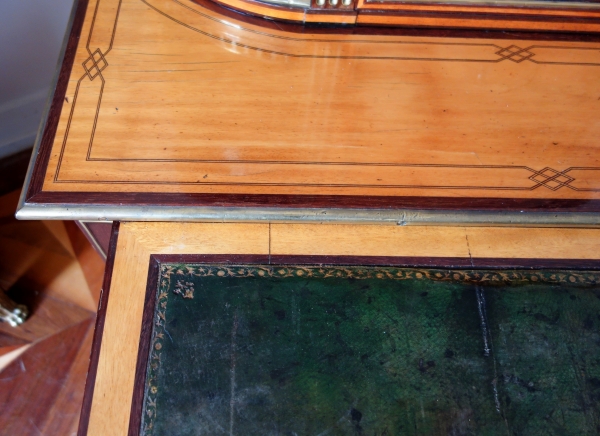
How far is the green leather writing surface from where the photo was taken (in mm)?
797

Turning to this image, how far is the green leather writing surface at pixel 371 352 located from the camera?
2.61ft

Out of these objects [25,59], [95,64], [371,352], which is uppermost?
[25,59]

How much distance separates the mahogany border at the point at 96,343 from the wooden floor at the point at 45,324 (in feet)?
1.84

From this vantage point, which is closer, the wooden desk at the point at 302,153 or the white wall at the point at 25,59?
the wooden desk at the point at 302,153

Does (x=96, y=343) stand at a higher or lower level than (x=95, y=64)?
lower

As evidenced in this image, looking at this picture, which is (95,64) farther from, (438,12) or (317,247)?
(438,12)

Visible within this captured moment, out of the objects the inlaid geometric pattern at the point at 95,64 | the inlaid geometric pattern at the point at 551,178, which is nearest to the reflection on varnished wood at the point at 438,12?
the inlaid geometric pattern at the point at 95,64

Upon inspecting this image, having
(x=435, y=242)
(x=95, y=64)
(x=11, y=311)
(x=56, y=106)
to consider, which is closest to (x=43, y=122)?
(x=56, y=106)

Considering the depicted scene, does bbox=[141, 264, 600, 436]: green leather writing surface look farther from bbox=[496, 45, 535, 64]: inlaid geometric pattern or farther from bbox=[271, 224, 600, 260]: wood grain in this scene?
bbox=[496, 45, 535, 64]: inlaid geometric pattern

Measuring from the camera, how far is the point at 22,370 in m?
1.32

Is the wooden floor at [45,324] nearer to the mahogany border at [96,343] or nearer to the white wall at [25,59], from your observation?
the white wall at [25,59]

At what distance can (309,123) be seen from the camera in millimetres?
979

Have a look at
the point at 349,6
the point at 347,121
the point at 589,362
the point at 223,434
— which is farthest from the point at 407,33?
the point at 223,434

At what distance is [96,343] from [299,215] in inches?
15.2
